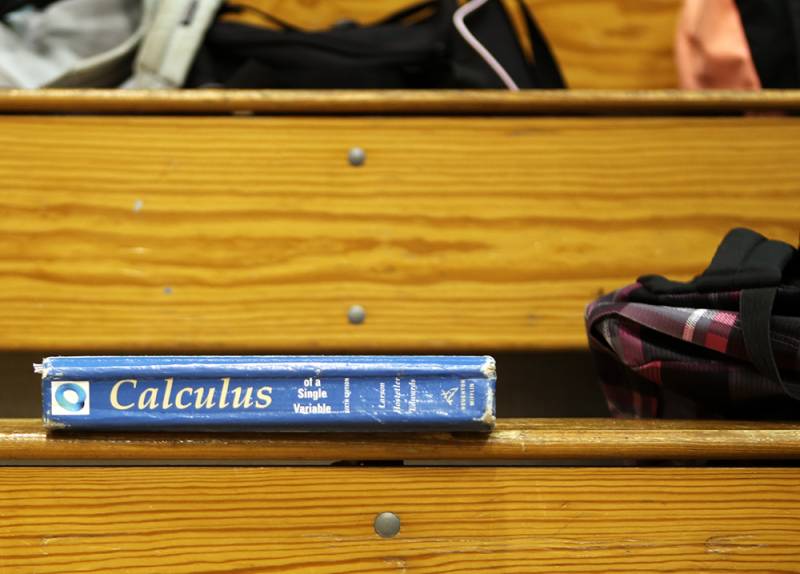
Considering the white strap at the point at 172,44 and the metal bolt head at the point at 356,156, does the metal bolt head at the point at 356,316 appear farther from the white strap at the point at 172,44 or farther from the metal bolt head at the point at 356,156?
the white strap at the point at 172,44

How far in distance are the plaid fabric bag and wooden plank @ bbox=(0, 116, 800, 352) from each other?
0.21 m

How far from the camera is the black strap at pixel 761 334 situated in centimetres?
61

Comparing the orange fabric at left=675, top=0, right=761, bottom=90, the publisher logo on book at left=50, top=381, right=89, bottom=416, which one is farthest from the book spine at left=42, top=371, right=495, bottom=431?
the orange fabric at left=675, top=0, right=761, bottom=90

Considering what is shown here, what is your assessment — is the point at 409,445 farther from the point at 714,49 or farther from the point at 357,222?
the point at 714,49

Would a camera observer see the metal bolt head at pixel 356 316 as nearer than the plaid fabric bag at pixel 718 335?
No

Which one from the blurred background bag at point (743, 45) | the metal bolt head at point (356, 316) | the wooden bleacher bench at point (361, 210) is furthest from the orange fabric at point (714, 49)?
the metal bolt head at point (356, 316)

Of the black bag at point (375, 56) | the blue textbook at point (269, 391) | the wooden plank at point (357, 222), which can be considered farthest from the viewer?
the black bag at point (375, 56)

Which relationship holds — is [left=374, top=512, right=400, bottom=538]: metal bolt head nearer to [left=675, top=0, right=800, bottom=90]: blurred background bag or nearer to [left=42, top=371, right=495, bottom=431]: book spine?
[left=42, top=371, right=495, bottom=431]: book spine

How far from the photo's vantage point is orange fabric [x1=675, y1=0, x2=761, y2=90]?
3.70 feet

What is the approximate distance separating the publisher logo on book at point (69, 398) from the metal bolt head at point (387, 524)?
192mm

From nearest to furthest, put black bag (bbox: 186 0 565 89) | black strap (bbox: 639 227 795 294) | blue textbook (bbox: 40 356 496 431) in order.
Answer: blue textbook (bbox: 40 356 496 431) → black strap (bbox: 639 227 795 294) → black bag (bbox: 186 0 565 89)

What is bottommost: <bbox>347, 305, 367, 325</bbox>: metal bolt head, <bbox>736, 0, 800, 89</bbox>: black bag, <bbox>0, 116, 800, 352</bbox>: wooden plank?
<bbox>347, 305, 367, 325</bbox>: metal bolt head

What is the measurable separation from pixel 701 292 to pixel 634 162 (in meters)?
0.34

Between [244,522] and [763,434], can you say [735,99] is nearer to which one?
[763,434]
